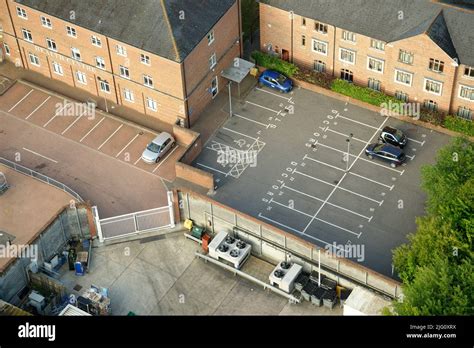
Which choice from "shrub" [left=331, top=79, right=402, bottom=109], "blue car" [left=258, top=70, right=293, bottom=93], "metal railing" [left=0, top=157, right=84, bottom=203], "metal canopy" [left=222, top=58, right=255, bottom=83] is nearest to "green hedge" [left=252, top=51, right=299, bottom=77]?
"blue car" [left=258, top=70, right=293, bottom=93]

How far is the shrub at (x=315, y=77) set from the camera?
93.8m

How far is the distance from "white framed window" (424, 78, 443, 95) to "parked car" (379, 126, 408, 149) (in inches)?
200

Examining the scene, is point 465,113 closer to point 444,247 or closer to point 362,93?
point 362,93

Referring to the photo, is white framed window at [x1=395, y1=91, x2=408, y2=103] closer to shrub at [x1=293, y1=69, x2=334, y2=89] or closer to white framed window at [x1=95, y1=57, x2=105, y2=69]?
shrub at [x1=293, y1=69, x2=334, y2=89]

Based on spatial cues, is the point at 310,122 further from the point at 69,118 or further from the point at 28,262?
the point at 28,262

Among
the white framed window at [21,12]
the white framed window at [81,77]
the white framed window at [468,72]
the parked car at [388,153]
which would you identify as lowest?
the parked car at [388,153]

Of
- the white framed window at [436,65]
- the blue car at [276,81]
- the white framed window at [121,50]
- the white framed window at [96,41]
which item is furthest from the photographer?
the blue car at [276,81]

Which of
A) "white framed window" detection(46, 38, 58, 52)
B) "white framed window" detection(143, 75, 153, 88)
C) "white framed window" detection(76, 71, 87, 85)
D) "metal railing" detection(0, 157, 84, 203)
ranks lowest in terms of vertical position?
"metal railing" detection(0, 157, 84, 203)

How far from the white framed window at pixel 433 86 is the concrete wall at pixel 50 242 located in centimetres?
3479

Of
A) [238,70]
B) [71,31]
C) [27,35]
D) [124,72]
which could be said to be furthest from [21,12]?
[238,70]

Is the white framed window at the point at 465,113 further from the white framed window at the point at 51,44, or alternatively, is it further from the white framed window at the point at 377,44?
the white framed window at the point at 51,44

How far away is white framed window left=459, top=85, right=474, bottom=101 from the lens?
284 ft

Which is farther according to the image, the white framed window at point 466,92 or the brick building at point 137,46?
the white framed window at point 466,92

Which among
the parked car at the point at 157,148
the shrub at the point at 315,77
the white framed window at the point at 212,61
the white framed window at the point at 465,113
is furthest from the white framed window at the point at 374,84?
the parked car at the point at 157,148
